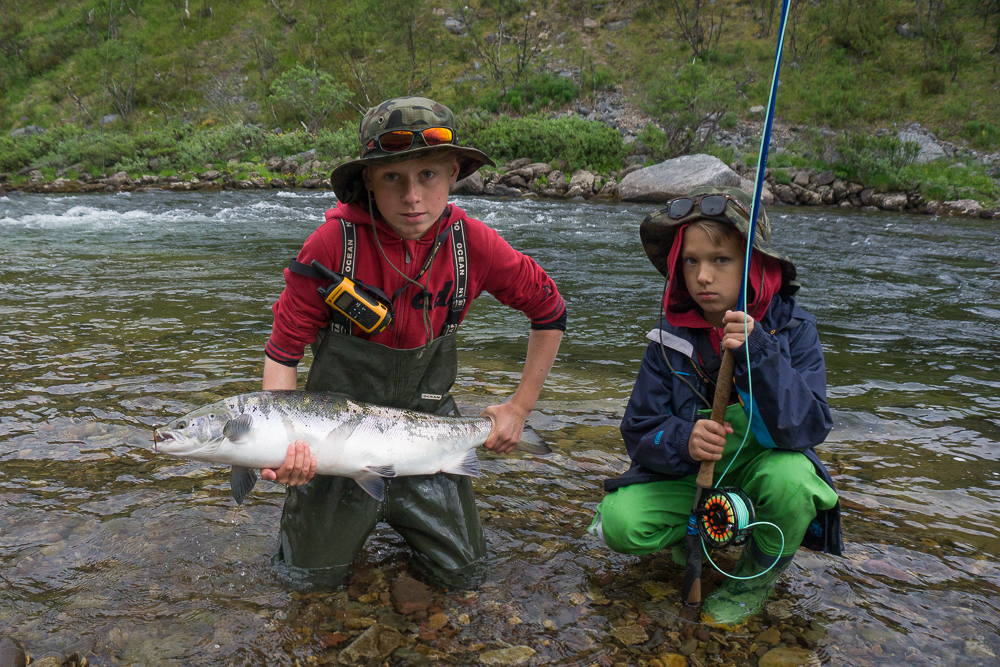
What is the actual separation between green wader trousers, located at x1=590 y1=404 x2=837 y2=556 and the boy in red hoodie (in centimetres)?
57

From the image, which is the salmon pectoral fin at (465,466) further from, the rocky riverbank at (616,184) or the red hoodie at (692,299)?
the rocky riverbank at (616,184)

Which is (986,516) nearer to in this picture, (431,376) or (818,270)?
(431,376)

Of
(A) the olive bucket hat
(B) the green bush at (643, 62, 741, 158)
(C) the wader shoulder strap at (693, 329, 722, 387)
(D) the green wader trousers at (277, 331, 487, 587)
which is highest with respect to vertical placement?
(B) the green bush at (643, 62, 741, 158)

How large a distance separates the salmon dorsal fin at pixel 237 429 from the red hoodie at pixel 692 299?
1.77 metres

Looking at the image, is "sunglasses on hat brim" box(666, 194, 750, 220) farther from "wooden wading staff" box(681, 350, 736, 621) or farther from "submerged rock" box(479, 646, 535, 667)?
"submerged rock" box(479, 646, 535, 667)

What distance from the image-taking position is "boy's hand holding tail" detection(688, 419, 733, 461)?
254 cm

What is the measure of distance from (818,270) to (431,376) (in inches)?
430

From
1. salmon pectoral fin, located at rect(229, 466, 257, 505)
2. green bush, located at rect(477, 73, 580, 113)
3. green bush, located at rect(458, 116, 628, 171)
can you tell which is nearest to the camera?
salmon pectoral fin, located at rect(229, 466, 257, 505)

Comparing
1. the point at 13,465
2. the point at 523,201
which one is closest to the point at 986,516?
the point at 13,465

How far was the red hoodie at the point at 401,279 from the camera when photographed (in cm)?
267

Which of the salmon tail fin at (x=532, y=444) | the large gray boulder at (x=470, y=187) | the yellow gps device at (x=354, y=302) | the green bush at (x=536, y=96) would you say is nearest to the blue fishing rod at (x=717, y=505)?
the salmon tail fin at (x=532, y=444)

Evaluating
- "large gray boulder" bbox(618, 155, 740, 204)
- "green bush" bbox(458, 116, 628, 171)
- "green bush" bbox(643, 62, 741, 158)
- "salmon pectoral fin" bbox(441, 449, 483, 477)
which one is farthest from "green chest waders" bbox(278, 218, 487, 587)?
"green bush" bbox(643, 62, 741, 158)

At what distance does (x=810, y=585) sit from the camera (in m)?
2.87

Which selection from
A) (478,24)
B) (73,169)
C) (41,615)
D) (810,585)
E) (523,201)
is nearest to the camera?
(41,615)
